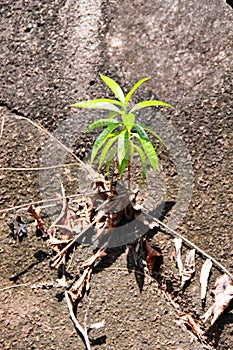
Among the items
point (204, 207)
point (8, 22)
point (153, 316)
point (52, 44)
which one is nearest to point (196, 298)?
point (153, 316)

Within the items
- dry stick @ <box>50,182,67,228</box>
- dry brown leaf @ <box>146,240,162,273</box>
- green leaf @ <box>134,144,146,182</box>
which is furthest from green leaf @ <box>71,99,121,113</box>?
dry brown leaf @ <box>146,240,162,273</box>

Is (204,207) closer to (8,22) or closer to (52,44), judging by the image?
(52,44)

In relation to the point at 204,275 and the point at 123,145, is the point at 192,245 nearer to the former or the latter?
the point at 204,275

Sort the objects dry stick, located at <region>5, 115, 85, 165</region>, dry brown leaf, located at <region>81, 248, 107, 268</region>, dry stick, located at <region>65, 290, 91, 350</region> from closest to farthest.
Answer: dry stick, located at <region>65, 290, 91, 350</region>, dry brown leaf, located at <region>81, 248, 107, 268</region>, dry stick, located at <region>5, 115, 85, 165</region>

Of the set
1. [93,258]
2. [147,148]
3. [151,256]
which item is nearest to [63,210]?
[93,258]

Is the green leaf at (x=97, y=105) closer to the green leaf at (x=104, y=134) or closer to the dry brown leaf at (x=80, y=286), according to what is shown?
the green leaf at (x=104, y=134)

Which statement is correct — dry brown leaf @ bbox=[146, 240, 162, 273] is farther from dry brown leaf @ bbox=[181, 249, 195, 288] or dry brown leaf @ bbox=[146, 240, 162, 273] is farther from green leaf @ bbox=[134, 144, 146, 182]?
green leaf @ bbox=[134, 144, 146, 182]
